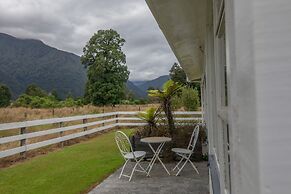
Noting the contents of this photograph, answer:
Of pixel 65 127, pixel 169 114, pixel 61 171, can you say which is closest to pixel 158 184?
pixel 61 171

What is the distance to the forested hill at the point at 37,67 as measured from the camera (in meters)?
134

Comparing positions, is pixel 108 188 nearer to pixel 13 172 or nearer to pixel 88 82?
pixel 13 172

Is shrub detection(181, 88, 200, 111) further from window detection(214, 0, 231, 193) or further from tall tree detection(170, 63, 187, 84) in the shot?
tall tree detection(170, 63, 187, 84)

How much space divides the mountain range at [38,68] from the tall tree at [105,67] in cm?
7833

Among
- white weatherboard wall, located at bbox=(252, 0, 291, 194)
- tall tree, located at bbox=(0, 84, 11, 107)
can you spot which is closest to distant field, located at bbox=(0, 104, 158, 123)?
white weatherboard wall, located at bbox=(252, 0, 291, 194)

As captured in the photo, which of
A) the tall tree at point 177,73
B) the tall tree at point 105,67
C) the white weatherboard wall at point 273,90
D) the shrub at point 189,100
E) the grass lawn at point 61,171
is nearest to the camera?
the white weatherboard wall at point 273,90

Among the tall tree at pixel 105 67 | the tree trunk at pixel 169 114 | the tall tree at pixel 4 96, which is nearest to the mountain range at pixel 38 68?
the tall tree at pixel 4 96

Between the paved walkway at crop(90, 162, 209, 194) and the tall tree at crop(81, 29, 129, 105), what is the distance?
31.6 meters

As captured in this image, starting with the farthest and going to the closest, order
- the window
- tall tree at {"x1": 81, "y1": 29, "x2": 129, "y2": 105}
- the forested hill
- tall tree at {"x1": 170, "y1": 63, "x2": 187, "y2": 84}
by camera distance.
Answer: the forested hill < tall tree at {"x1": 170, "y1": 63, "x2": 187, "y2": 84} < tall tree at {"x1": 81, "y1": 29, "x2": 129, "y2": 105} < the window

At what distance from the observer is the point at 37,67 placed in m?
147

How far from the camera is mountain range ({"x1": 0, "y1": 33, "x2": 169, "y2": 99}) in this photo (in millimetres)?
133350

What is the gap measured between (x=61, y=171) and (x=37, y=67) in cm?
14708

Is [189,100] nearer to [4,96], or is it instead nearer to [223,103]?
[223,103]

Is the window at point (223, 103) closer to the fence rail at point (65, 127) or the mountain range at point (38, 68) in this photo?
the fence rail at point (65, 127)
